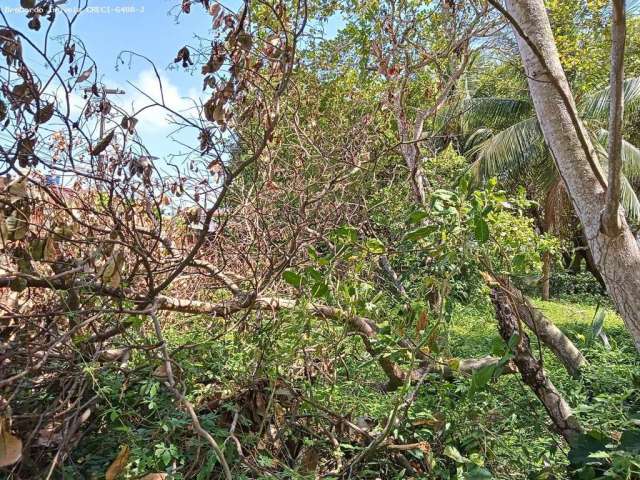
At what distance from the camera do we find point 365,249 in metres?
2.32

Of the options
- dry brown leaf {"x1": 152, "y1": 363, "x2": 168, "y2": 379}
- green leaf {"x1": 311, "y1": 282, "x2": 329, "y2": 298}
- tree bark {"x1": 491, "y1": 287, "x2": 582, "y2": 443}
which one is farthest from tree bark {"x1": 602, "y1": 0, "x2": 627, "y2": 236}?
dry brown leaf {"x1": 152, "y1": 363, "x2": 168, "y2": 379}

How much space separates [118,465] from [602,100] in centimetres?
966

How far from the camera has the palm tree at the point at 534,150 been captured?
29.8ft

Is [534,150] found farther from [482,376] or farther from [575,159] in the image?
[482,376]

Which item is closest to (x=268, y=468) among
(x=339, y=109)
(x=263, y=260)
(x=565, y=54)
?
(x=263, y=260)

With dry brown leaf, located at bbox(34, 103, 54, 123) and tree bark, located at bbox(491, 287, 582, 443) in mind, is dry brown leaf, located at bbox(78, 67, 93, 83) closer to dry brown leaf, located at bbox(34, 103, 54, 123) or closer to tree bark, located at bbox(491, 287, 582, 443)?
dry brown leaf, located at bbox(34, 103, 54, 123)

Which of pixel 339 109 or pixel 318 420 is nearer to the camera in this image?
pixel 318 420

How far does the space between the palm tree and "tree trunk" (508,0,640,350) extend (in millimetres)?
6989

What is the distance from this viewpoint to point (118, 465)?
1.92 metres

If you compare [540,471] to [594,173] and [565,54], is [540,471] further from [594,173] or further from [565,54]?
[565,54]

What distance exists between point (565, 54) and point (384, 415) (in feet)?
19.8

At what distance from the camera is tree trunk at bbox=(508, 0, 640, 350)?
193 cm

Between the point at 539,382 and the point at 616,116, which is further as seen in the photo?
the point at 539,382

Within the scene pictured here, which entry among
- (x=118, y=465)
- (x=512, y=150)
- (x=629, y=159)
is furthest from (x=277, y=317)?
(x=629, y=159)
